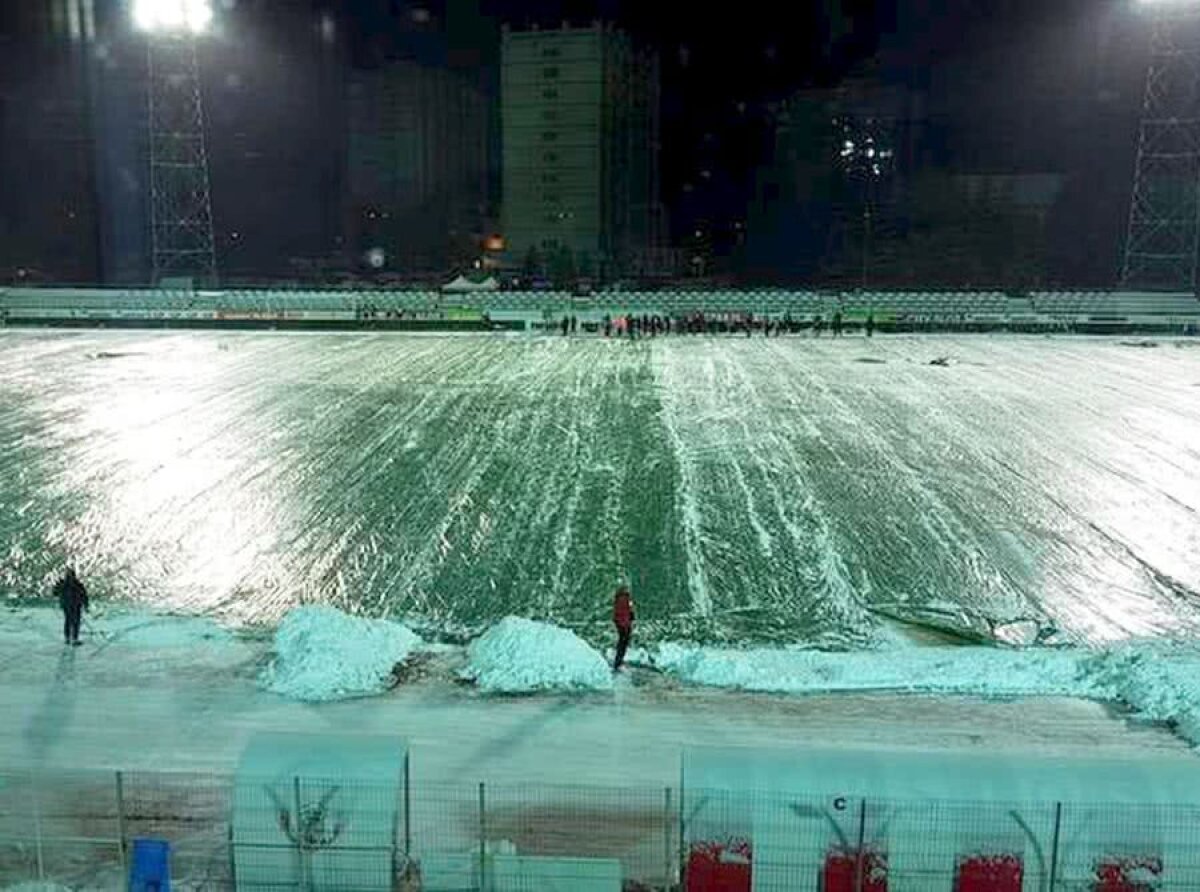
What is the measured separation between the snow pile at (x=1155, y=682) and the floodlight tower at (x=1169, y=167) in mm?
47064

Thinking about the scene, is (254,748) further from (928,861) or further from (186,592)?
(186,592)

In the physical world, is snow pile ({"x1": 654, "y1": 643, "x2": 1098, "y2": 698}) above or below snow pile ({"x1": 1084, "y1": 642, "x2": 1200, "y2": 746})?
below

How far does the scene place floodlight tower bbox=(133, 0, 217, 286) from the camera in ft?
168

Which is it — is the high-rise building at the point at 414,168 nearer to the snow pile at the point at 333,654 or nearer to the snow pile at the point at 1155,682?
the snow pile at the point at 333,654

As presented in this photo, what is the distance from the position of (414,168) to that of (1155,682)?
3275 inches

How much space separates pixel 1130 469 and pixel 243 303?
139ft

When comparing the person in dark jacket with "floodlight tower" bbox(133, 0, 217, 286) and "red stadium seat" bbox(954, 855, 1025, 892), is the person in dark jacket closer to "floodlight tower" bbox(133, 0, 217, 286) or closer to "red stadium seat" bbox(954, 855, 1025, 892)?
"red stadium seat" bbox(954, 855, 1025, 892)

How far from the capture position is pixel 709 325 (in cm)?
4959

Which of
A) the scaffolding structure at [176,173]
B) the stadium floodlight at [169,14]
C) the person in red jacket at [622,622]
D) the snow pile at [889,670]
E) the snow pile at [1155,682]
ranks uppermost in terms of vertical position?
the stadium floodlight at [169,14]

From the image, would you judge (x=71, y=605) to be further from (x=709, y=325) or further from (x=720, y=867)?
(x=709, y=325)

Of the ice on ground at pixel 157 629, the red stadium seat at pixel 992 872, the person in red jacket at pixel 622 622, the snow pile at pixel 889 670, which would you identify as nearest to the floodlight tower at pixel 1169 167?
the snow pile at pixel 889 670

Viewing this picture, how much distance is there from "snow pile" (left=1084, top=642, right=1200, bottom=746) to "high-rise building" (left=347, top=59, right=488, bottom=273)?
249ft

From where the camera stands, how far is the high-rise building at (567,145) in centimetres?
8706

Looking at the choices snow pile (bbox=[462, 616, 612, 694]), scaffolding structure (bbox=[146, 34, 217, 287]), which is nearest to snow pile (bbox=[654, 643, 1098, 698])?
snow pile (bbox=[462, 616, 612, 694])
